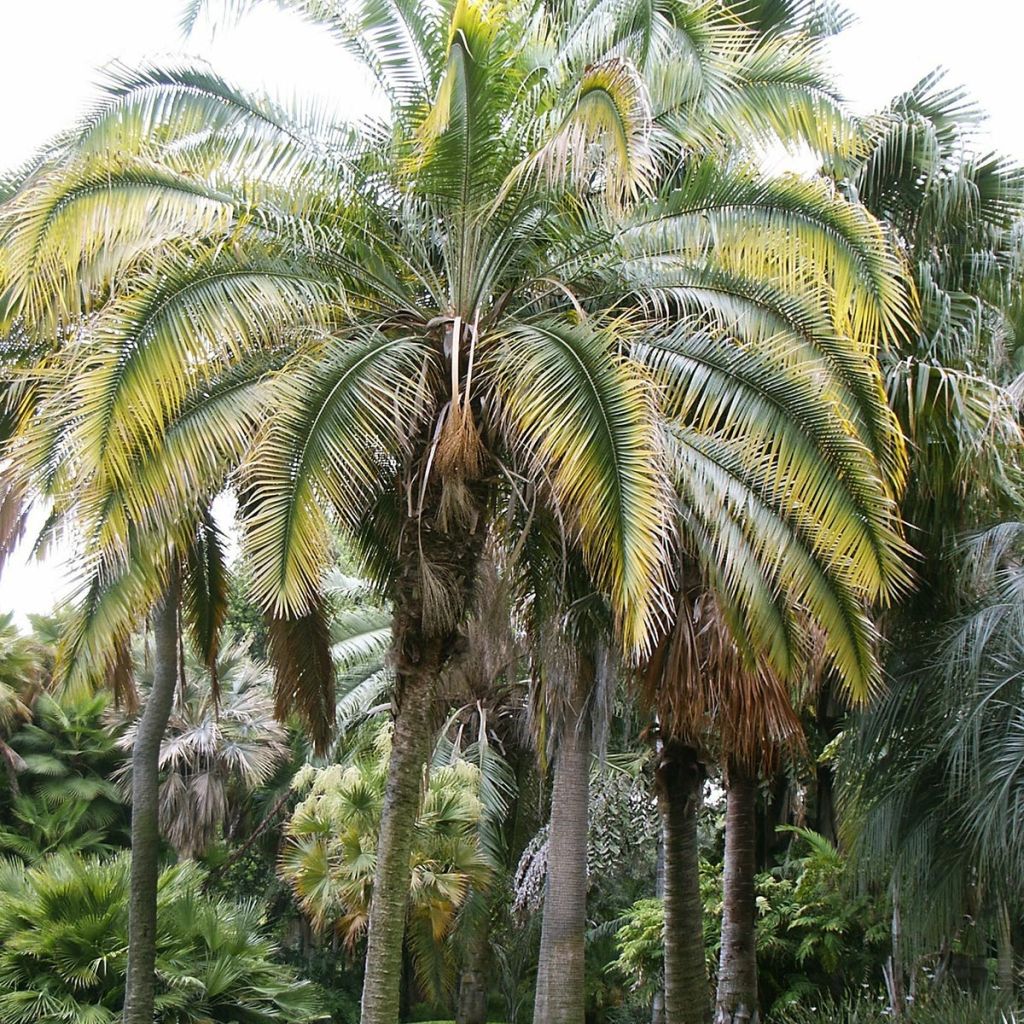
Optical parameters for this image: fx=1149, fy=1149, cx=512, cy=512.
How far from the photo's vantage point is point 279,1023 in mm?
11719

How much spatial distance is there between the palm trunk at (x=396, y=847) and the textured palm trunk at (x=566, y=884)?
494 cm

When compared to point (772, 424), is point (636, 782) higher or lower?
lower

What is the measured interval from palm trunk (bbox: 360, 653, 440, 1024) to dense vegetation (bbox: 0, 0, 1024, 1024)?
0.03m

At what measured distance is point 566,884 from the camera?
12492 millimetres

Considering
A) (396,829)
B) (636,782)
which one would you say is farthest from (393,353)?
(636,782)

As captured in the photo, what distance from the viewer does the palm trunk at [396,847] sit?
23.4ft

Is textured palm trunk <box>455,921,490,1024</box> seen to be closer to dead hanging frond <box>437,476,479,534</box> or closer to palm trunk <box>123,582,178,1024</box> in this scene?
palm trunk <box>123,582,178,1024</box>

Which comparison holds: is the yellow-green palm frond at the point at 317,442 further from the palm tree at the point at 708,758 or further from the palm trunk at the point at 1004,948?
the palm trunk at the point at 1004,948

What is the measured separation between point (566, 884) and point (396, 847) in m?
5.68

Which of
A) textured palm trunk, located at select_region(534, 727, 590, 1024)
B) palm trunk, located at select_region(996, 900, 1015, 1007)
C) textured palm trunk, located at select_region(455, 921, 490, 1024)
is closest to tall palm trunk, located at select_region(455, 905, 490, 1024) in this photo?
textured palm trunk, located at select_region(455, 921, 490, 1024)

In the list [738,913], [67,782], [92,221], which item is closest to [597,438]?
[92,221]

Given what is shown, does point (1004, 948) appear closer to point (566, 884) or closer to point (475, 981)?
point (566, 884)

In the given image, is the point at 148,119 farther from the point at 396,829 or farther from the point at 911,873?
the point at 911,873

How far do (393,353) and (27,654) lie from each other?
19162mm
